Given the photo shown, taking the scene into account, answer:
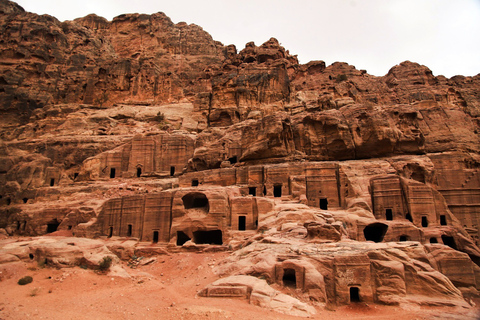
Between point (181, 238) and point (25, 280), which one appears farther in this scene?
point (181, 238)

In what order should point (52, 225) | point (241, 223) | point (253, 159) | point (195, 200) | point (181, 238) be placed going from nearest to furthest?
point (241, 223) < point (181, 238) < point (195, 200) < point (52, 225) < point (253, 159)

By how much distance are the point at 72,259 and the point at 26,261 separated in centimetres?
245

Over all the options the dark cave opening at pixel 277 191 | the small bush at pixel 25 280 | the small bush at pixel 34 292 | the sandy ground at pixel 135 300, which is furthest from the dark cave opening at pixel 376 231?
the small bush at pixel 25 280

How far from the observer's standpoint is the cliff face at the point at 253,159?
19.6m

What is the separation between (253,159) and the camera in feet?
98.4

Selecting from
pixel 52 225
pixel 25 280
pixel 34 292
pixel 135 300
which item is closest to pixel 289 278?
pixel 135 300

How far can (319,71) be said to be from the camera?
59.6 metres

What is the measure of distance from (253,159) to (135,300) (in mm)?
17820

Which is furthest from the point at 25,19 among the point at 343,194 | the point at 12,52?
the point at 343,194

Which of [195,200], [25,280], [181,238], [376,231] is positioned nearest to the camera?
[25,280]

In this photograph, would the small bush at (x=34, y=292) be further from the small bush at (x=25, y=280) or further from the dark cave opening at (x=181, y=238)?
the dark cave opening at (x=181, y=238)

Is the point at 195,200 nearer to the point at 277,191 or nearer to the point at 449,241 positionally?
the point at 277,191

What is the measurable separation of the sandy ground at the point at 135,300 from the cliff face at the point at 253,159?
131 centimetres

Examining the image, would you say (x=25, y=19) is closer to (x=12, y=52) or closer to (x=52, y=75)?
(x=12, y=52)
